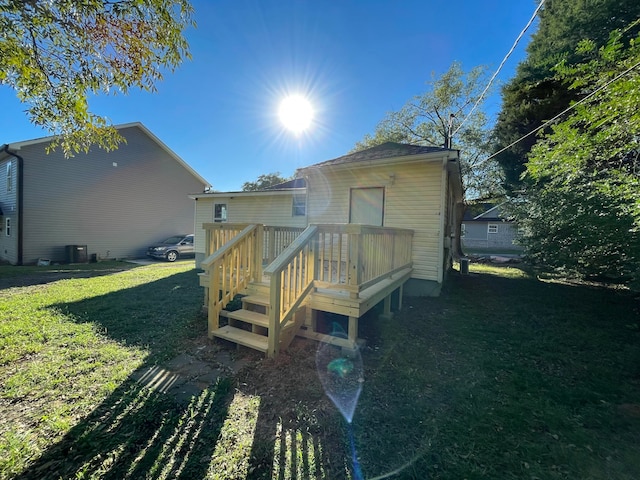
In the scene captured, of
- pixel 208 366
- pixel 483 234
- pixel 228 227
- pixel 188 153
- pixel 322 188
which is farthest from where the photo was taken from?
pixel 483 234

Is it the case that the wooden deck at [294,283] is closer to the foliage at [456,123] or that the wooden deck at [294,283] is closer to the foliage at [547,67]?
the foliage at [547,67]

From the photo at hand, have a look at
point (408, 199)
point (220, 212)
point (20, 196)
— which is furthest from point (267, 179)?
point (408, 199)

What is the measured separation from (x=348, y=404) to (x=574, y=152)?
599 cm

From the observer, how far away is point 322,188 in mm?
7828

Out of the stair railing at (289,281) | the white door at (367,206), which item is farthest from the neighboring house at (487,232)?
the stair railing at (289,281)

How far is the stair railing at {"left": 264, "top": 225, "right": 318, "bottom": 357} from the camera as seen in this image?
123 inches

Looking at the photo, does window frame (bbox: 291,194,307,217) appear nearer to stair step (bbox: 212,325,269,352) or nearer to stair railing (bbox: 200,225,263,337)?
stair railing (bbox: 200,225,263,337)

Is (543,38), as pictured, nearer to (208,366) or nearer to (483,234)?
(483,234)

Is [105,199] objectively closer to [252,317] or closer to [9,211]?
[9,211]

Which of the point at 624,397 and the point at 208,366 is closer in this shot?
the point at 624,397

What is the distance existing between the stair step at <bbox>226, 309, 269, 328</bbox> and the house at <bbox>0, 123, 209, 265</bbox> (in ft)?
45.1

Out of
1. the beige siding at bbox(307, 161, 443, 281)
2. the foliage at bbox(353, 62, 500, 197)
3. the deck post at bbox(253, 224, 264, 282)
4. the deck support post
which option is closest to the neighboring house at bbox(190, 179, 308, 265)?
the beige siding at bbox(307, 161, 443, 281)

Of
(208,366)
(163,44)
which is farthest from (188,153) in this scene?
(208,366)

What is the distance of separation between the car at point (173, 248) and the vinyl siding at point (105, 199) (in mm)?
1229
